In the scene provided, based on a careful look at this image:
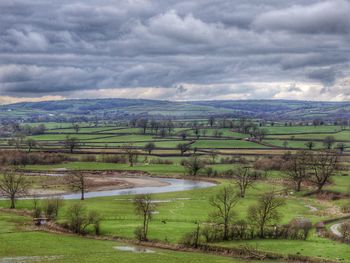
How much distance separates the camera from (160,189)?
137 meters

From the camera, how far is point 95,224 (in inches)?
3017

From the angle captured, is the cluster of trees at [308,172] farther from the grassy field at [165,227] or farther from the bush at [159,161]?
the bush at [159,161]

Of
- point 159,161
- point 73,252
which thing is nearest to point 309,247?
point 73,252

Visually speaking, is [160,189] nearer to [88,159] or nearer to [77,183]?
[77,183]

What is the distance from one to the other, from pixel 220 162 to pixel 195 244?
12224cm

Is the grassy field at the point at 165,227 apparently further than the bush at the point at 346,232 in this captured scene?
No

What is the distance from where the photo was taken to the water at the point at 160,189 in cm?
12562

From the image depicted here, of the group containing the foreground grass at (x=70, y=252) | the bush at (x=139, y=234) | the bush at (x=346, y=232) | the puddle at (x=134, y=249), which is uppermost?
the bush at (x=346, y=232)

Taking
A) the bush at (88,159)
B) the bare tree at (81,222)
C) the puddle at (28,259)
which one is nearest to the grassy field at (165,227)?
the puddle at (28,259)

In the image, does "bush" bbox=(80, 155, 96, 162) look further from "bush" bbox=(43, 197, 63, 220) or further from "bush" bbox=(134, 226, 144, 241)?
"bush" bbox=(134, 226, 144, 241)

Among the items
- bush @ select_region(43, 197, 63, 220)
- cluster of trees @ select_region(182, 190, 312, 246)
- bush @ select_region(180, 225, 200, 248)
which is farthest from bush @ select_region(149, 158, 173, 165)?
bush @ select_region(180, 225, 200, 248)

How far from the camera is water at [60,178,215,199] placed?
126 meters

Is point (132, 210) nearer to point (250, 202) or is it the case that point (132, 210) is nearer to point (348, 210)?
point (250, 202)

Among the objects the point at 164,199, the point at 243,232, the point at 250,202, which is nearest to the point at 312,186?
the point at 250,202
